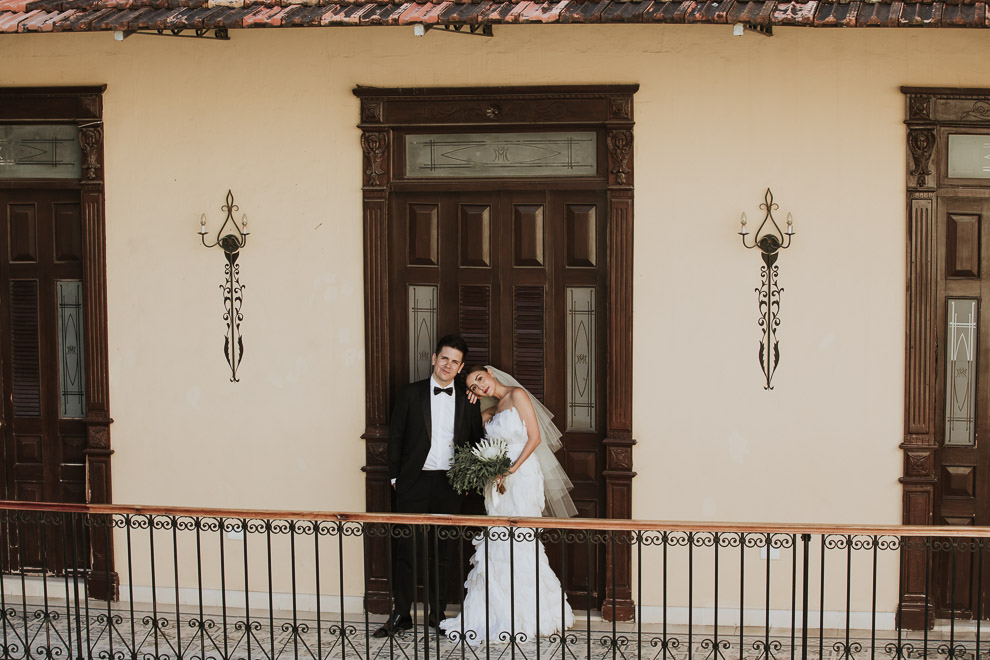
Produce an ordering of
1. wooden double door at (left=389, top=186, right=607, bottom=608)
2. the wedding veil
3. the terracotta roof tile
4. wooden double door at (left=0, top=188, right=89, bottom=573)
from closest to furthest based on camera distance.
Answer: the terracotta roof tile
the wedding veil
wooden double door at (left=389, top=186, right=607, bottom=608)
wooden double door at (left=0, top=188, right=89, bottom=573)

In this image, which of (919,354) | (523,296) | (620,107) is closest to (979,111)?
(919,354)

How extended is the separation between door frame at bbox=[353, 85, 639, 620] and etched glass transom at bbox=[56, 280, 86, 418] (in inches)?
77.0

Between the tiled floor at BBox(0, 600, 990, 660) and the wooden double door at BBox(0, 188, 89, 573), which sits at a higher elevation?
the wooden double door at BBox(0, 188, 89, 573)

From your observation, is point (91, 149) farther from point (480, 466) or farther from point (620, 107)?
point (620, 107)

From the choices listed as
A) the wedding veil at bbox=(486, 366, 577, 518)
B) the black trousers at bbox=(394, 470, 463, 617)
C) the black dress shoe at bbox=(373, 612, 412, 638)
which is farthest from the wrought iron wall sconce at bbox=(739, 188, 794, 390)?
the black dress shoe at bbox=(373, 612, 412, 638)

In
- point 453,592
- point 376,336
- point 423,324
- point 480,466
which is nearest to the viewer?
point 480,466

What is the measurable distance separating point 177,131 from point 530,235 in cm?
232

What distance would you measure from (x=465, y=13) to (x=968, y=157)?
308 centimetres

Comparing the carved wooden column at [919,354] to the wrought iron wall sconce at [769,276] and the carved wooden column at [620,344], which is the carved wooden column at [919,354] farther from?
the carved wooden column at [620,344]

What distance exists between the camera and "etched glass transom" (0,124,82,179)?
686 cm

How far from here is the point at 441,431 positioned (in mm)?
→ 6465

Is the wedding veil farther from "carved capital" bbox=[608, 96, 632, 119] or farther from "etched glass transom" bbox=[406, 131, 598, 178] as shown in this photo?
"carved capital" bbox=[608, 96, 632, 119]

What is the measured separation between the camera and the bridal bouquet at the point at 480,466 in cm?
615

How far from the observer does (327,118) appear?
6605 millimetres
